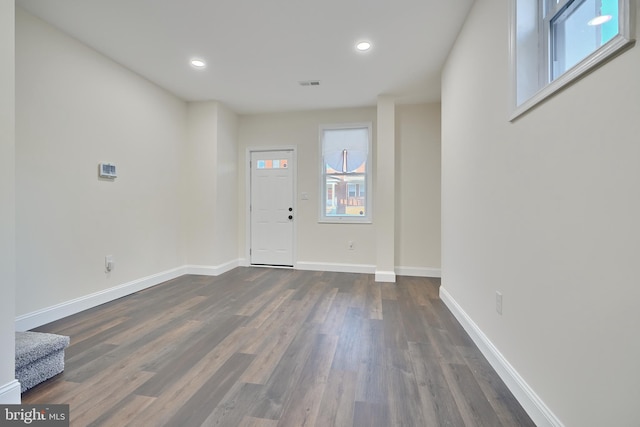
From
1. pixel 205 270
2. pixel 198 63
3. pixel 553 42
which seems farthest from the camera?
pixel 205 270

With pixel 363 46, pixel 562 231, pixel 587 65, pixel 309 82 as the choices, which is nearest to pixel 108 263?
pixel 309 82

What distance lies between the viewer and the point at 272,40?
278cm

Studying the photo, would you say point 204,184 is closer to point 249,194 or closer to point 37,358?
point 249,194

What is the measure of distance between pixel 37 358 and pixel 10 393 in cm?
27

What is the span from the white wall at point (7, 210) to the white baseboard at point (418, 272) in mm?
4204

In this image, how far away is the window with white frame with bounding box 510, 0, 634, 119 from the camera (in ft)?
3.60

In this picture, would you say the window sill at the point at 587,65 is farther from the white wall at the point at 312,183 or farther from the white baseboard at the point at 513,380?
the white wall at the point at 312,183

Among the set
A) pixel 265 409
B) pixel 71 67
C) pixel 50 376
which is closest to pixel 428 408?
pixel 265 409

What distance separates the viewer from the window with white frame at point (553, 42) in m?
1.10

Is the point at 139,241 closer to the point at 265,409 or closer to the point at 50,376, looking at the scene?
the point at 50,376

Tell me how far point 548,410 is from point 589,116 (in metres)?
1.29

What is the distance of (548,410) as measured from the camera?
129cm

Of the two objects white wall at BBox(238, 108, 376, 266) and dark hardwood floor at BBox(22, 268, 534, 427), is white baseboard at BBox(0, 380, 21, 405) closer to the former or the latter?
dark hardwood floor at BBox(22, 268, 534, 427)

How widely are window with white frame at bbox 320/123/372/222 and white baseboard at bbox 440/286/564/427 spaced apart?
2510 millimetres
